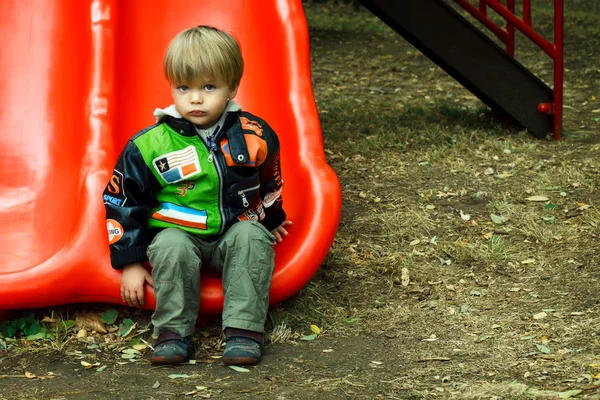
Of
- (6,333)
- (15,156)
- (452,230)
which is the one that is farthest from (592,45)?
(6,333)

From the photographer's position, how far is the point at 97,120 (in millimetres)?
3531

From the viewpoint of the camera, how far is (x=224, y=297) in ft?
9.70

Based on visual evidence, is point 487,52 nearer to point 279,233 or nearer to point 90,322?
point 279,233

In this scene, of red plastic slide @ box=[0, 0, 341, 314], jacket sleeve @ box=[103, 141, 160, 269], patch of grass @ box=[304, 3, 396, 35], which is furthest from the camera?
patch of grass @ box=[304, 3, 396, 35]

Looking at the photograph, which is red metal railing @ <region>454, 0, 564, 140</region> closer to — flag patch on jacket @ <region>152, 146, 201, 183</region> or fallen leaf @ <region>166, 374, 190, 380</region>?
flag patch on jacket @ <region>152, 146, 201, 183</region>

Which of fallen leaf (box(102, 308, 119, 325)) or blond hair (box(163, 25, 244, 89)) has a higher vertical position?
blond hair (box(163, 25, 244, 89))

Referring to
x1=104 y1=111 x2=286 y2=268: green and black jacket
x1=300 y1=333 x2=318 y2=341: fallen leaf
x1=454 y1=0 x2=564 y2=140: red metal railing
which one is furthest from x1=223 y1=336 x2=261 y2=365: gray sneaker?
x1=454 y1=0 x2=564 y2=140: red metal railing

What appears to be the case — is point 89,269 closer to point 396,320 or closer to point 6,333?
point 6,333

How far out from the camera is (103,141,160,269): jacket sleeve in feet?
9.56

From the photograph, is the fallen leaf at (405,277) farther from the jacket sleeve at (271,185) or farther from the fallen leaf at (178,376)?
the fallen leaf at (178,376)

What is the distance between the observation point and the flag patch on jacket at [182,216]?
299 cm

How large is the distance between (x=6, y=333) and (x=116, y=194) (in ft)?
2.07

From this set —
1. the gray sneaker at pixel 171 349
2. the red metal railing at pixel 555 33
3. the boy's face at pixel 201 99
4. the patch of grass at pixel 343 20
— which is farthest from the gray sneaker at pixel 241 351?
the patch of grass at pixel 343 20

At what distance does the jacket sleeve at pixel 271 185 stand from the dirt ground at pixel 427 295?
32 centimetres
